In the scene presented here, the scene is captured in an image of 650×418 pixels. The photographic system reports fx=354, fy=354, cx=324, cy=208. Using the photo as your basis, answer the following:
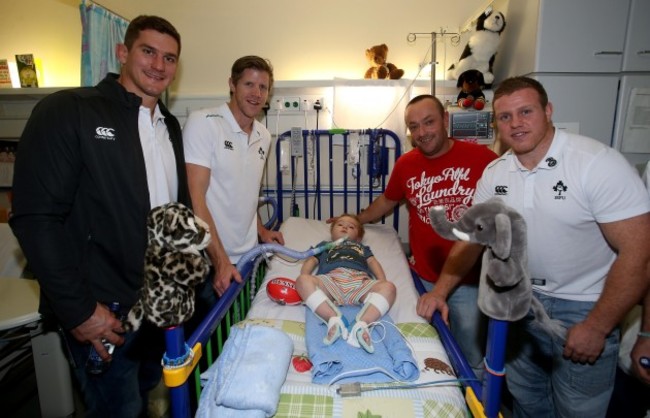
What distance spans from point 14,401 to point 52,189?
198 cm

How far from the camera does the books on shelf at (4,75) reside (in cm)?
312

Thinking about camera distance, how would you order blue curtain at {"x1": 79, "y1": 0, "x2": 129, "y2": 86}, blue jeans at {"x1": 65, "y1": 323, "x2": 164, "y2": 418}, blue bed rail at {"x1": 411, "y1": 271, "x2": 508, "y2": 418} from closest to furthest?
1. blue bed rail at {"x1": 411, "y1": 271, "x2": 508, "y2": 418}
2. blue jeans at {"x1": 65, "y1": 323, "x2": 164, "y2": 418}
3. blue curtain at {"x1": 79, "y1": 0, "x2": 129, "y2": 86}

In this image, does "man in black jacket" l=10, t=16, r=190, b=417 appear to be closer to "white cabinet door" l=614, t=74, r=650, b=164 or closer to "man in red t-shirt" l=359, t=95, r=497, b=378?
"man in red t-shirt" l=359, t=95, r=497, b=378

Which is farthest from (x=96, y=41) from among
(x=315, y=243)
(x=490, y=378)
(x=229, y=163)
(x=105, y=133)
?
(x=490, y=378)

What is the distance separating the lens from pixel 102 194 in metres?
1.31

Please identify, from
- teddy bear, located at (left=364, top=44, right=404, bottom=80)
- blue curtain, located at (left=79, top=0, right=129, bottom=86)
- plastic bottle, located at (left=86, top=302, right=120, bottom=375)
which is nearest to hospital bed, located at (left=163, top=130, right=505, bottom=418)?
plastic bottle, located at (left=86, top=302, right=120, bottom=375)

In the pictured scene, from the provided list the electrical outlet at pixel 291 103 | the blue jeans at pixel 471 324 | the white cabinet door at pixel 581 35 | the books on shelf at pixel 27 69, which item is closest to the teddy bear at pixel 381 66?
the electrical outlet at pixel 291 103

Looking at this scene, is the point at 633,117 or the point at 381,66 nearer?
the point at 633,117

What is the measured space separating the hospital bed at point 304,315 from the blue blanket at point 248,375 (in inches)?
0.7

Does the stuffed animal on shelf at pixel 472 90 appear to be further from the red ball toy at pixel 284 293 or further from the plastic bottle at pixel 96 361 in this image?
the plastic bottle at pixel 96 361

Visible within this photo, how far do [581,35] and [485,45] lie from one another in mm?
556

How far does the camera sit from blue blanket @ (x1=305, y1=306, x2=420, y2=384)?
1271mm

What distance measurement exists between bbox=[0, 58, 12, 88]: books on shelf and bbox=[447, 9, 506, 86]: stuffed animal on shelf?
3846mm

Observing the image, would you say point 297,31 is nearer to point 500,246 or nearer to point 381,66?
point 381,66
